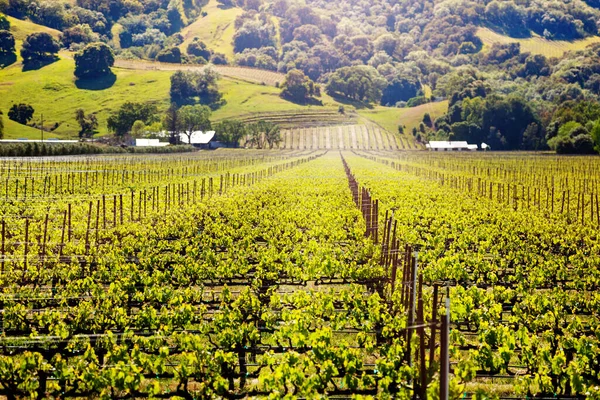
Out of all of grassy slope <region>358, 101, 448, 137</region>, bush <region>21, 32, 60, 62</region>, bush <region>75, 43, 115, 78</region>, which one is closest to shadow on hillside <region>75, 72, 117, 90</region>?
bush <region>75, 43, 115, 78</region>

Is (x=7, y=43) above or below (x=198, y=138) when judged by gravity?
above

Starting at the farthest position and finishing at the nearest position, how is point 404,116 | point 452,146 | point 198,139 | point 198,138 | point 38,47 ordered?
point 38,47, point 404,116, point 452,146, point 198,138, point 198,139

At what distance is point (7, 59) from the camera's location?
192000mm

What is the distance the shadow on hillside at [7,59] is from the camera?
620 feet

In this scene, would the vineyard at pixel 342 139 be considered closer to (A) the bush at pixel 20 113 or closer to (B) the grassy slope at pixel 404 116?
(B) the grassy slope at pixel 404 116

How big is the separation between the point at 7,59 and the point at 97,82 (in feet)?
110

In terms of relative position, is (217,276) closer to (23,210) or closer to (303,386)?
(303,386)

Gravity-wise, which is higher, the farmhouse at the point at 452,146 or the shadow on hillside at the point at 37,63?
the shadow on hillside at the point at 37,63

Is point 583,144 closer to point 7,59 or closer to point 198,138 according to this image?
point 198,138

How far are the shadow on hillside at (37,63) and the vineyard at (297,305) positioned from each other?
176 meters

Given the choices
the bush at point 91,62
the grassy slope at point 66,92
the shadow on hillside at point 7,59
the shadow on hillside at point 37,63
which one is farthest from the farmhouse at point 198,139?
the shadow on hillside at point 7,59

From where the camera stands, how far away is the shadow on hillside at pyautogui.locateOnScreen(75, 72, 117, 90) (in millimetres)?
177750

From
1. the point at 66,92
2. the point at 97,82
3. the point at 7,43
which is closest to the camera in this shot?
the point at 66,92

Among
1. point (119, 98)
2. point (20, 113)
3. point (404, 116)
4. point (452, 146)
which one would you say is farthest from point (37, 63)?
point (452, 146)
